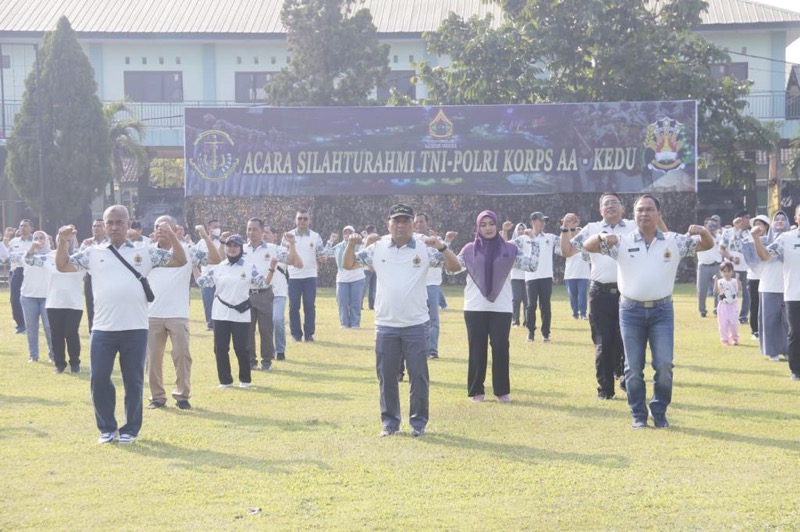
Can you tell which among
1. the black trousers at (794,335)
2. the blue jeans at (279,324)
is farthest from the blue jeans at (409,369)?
the blue jeans at (279,324)

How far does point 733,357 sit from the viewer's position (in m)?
16.5

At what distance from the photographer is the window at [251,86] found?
47.7 meters

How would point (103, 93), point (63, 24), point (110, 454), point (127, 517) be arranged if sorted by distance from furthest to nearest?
point (103, 93) → point (63, 24) → point (110, 454) → point (127, 517)

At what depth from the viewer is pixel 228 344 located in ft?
45.8

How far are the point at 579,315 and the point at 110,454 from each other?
46.5ft

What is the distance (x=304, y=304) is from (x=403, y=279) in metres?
8.96

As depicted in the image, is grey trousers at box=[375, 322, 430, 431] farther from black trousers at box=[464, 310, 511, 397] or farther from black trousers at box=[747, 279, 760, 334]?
black trousers at box=[747, 279, 760, 334]

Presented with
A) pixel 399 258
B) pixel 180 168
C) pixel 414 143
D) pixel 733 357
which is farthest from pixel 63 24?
pixel 399 258

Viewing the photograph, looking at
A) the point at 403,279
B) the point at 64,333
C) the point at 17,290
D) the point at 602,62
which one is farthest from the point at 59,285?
the point at 602,62

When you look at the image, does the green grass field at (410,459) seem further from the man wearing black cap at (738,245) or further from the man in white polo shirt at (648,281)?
the man wearing black cap at (738,245)

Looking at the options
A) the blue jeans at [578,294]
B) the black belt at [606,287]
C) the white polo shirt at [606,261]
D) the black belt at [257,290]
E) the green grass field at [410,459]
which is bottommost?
the green grass field at [410,459]

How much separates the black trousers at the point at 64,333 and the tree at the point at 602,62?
77.1 feet

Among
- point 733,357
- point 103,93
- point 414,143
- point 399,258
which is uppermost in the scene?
point 103,93

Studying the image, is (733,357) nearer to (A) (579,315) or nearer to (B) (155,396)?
(A) (579,315)
